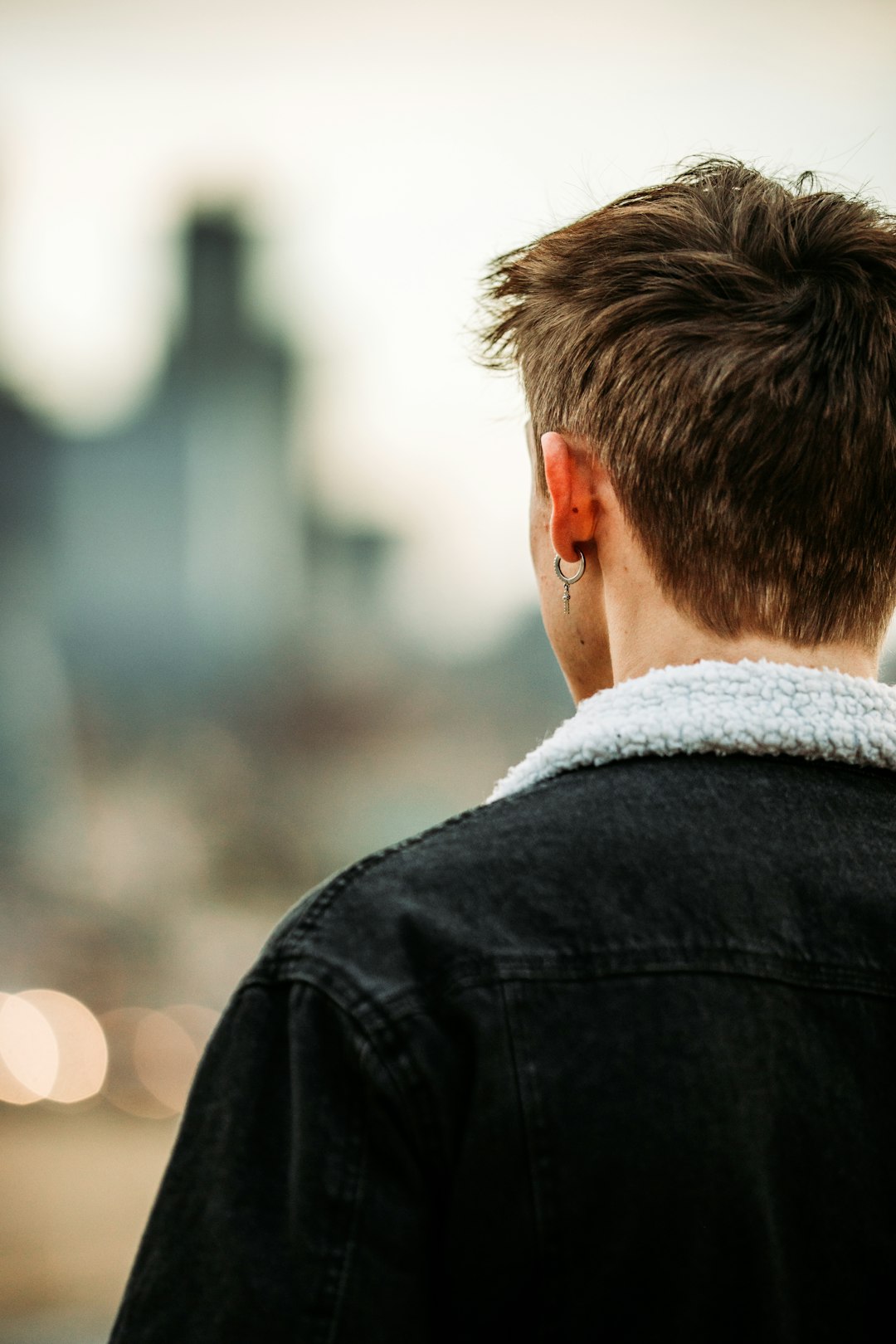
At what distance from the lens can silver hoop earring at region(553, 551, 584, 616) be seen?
1.09 meters

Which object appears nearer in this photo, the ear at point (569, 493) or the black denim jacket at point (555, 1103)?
the black denim jacket at point (555, 1103)

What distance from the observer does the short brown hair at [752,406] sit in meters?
0.99

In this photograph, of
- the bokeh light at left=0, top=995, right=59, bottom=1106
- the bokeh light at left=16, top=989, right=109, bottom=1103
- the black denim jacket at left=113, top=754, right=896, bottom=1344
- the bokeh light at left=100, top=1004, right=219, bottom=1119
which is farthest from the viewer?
the bokeh light at left=0, top=995, right=59, bottom=1106

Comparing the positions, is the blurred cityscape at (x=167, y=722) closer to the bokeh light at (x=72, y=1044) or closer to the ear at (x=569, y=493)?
the bokeh light at (x=72, y=1044)

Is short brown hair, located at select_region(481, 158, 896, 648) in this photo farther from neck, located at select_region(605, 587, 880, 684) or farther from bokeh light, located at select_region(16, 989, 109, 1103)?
bokeh light, located at select_region(16, 989, 109, 1103)

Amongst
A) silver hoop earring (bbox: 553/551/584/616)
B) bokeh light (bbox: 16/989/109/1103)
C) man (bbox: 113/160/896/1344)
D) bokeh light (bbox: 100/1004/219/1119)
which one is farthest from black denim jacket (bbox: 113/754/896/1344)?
bokeh light (bbox: 16/989/109/1103)

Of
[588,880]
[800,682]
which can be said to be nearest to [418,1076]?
[588,880]

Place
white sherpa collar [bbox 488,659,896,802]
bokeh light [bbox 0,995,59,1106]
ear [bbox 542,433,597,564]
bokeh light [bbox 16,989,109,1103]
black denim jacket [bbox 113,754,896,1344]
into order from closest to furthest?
black denim jacket [bbox 113,754,896,1344]
white sherpa collar [bbox 488,659,896,802]
ear [bbox 542,433,597,564]
bokeh light [bbox 16,989,109,1103]
bokeh light [bbox 0,995,59,1106]

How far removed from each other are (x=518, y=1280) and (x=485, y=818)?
0.95 feet

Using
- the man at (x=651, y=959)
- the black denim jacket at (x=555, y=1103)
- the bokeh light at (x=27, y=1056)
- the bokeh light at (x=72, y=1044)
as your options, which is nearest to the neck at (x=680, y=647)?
the man at (x=651, y=959)

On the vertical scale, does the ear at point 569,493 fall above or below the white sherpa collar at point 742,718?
above

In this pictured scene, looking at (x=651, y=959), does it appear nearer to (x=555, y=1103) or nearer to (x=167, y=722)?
(x=555, y=1103)

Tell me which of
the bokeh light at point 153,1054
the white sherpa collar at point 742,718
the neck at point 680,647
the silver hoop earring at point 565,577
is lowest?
the bokeh light at point 153,1054

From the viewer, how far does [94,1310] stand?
16828 mm
